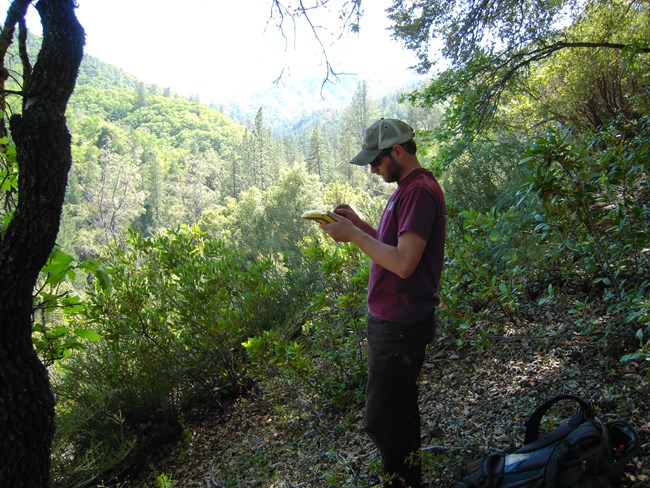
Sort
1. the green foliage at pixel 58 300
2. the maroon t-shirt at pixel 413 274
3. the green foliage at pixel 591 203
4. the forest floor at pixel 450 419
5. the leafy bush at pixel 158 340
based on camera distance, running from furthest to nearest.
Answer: the leafy bush at pixel 158 340 → the forest floor at pixel 450 419 → the green foliage at pixel 591 203 → the green foliage at pixel 58 300 → the maroon t-shirt at pixel 413 274

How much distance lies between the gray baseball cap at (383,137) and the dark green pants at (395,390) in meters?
0.70

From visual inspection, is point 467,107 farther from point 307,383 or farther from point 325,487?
point 325,487

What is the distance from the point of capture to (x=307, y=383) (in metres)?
3.27

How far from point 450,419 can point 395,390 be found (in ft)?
3.27

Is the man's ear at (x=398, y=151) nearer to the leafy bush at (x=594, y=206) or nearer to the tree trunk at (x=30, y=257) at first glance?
the leafy bush at (x=594, y=206)

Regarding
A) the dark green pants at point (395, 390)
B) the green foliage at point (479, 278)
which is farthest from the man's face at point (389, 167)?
the green foliage at point (479, 278)

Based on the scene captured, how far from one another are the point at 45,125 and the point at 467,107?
13.6 feet

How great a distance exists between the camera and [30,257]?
1763 millimetres

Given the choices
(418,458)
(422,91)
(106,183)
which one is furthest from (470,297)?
(106,183)

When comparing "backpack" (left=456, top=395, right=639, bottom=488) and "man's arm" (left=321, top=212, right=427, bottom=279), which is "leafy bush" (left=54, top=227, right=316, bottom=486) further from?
"backpack" (left=456, top=395, right=639, bottom=488)

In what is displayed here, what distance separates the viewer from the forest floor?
7.38 feet

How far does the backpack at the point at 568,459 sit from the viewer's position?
63.2 inches

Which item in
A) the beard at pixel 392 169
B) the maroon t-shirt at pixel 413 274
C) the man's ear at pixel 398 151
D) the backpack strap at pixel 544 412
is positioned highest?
the man's ear at pixel 398 151

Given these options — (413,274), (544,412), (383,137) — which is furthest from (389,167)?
(544,412)
